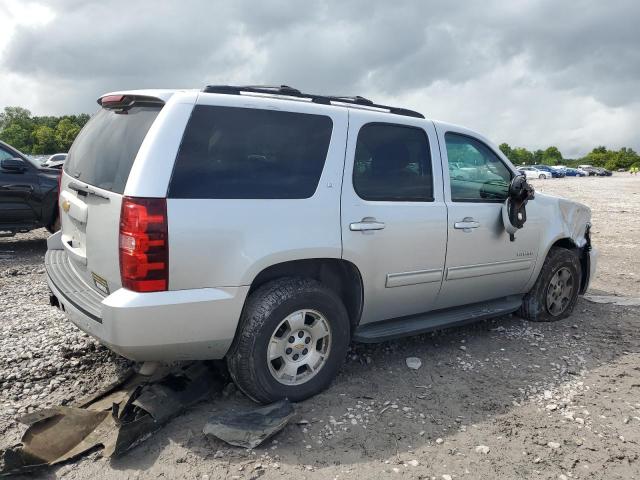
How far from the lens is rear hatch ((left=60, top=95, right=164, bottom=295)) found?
9.73 ft

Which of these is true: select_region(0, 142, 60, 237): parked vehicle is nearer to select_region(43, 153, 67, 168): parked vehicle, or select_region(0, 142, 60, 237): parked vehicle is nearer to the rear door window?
select_region(43, 153, 67, 168): parked vehicle

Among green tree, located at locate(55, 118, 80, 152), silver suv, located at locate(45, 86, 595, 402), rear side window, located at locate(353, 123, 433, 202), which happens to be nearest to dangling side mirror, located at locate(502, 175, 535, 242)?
silver suv, located at locate(45, 86, 595, 402)

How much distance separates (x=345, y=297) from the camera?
375cm

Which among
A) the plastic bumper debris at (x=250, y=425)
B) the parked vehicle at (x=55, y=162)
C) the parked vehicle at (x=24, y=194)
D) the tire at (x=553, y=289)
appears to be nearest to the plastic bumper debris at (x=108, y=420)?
the plastic bumper debris at (x=250, y=425)

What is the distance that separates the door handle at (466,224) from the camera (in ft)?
13.4

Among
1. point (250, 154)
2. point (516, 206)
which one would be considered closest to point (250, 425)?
point (250, 154)

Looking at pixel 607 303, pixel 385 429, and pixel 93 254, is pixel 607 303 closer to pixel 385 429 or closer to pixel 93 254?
pixel 385 429

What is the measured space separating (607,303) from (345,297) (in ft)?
12.6

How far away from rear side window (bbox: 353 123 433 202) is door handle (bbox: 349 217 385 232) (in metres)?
0.16

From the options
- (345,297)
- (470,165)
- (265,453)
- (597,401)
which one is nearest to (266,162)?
(345,297)

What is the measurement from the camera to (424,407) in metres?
3.48

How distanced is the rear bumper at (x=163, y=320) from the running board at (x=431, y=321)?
1079 millimetres

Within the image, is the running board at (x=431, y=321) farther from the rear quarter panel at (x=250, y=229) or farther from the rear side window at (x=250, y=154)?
the rear side window at (x=250, y=154)

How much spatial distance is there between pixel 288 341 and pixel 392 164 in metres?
1.49
